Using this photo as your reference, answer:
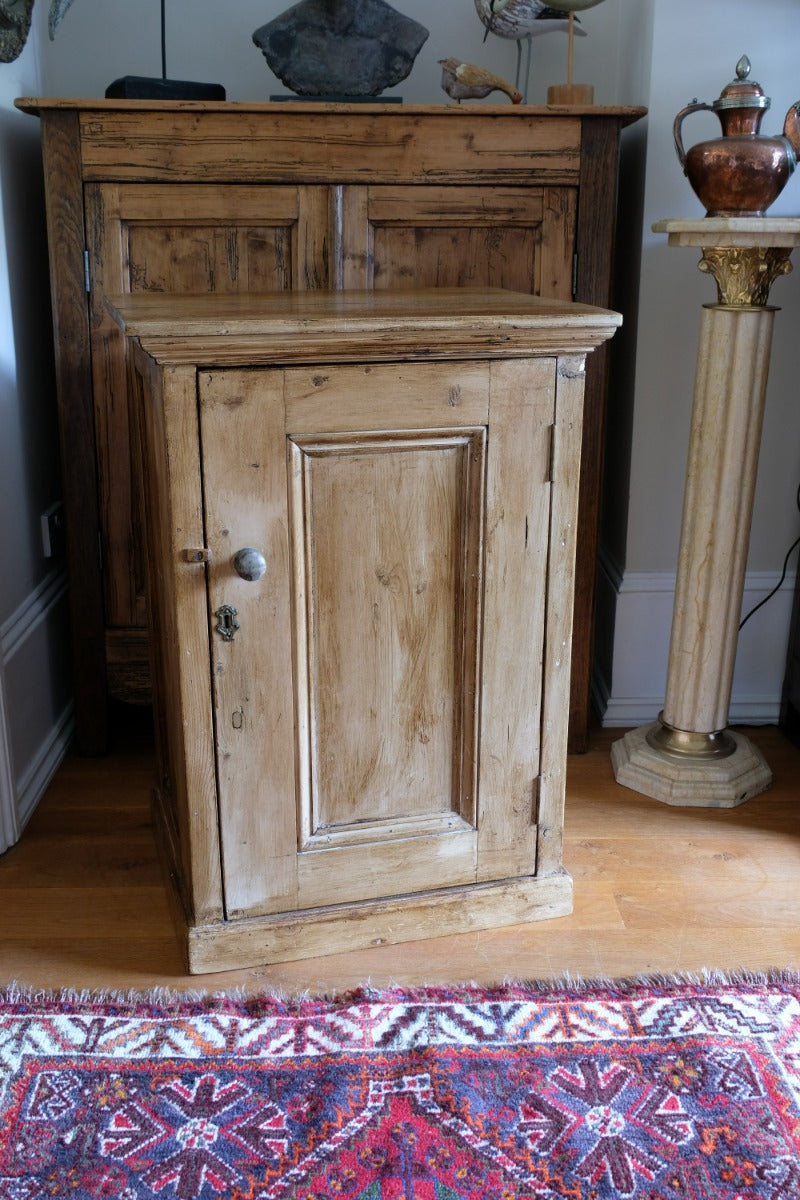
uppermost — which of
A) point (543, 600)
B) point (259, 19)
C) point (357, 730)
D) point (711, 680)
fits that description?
point (259, 19)

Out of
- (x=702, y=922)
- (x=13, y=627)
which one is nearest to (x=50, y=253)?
(x=13, y=627)

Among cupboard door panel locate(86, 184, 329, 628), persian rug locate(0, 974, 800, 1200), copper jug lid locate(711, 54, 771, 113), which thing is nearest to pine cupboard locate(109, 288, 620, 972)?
persian rug locate(0, 974, 800, 1200)

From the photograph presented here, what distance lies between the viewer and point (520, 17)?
2.33 m

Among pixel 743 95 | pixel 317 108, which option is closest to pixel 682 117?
pixel 743 95

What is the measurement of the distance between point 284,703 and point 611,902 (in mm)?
686

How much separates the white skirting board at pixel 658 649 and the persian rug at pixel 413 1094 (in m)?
1.00

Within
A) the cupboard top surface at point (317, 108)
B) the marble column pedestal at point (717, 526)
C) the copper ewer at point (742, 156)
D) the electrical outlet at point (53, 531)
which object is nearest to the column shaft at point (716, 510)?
the marble column pedestal at point (717, 526)

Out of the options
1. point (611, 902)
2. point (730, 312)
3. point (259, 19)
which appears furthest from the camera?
point (259, 19)

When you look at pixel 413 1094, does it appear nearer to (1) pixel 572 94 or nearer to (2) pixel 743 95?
(2) pixel 743 95

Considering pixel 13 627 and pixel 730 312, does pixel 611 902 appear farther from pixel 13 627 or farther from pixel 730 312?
pixel 13 627

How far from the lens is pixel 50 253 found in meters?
2.17

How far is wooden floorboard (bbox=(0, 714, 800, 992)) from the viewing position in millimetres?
1720

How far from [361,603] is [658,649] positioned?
118cm

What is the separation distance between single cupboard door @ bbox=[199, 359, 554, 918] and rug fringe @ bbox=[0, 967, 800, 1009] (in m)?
0.13
